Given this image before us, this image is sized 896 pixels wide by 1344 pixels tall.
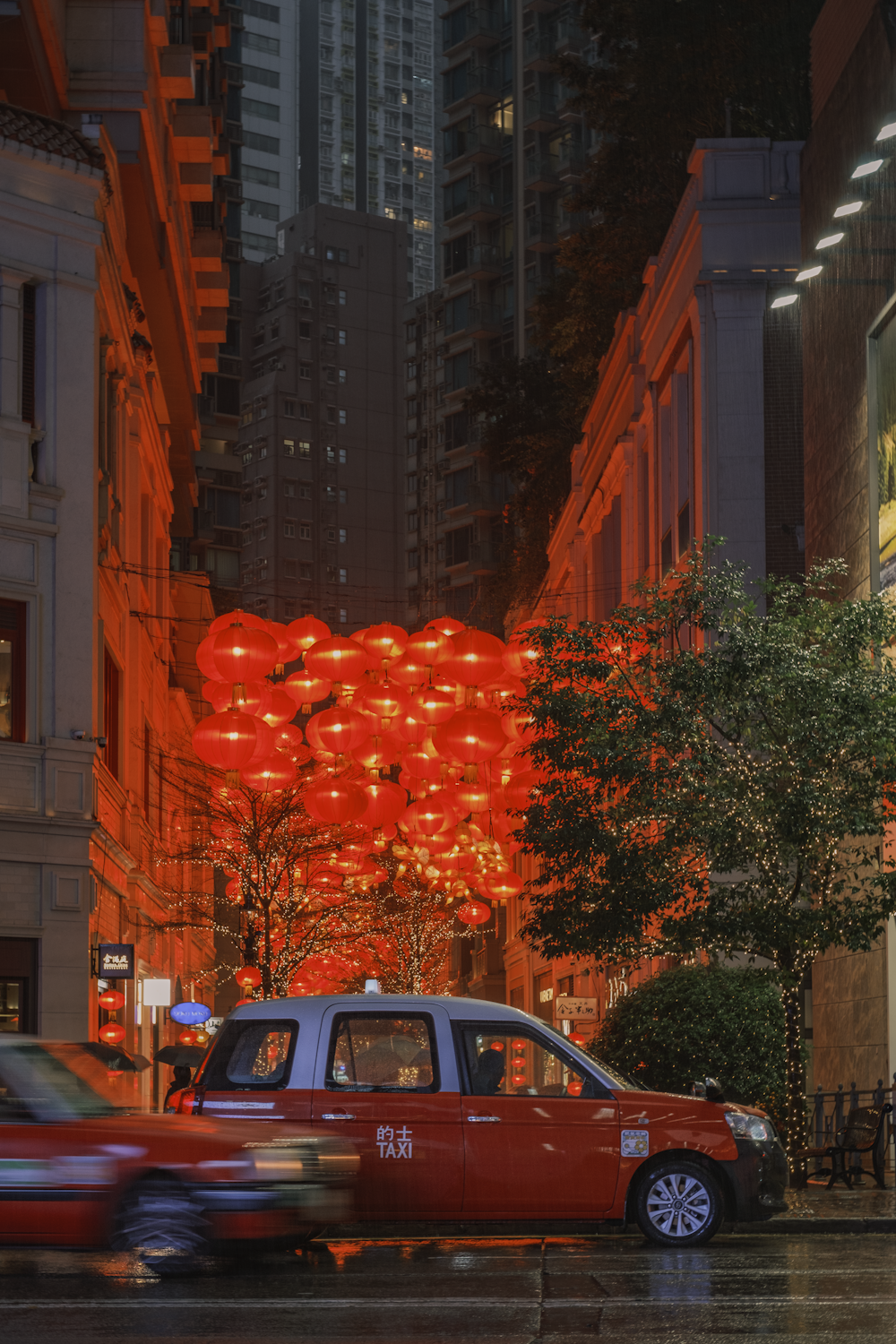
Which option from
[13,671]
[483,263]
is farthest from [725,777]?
[483,263]

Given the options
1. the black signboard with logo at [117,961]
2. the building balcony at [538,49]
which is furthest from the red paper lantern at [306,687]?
the building balcony at [538,49]

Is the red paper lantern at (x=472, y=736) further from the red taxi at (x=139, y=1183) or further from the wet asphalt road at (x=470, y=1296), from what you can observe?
the red taxi at (x=139, y=1183)

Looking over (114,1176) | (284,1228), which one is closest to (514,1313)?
(284,1228)

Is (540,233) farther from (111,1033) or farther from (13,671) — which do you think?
(13,671)

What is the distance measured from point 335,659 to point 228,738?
1.80 m

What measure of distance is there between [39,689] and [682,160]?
76.2 ft

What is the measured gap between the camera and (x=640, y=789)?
20156 millimetres

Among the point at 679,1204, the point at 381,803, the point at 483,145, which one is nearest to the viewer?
the point at 679,1204

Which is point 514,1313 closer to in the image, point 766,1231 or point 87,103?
point 766,1231

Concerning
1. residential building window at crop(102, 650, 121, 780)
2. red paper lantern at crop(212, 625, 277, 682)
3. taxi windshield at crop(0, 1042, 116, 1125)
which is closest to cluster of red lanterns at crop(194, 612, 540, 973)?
red paper lantern at crop(212, 625, 277, 682)

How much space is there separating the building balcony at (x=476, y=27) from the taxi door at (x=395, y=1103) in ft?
299

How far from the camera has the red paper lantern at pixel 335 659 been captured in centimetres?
2391

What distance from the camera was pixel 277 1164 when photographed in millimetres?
11953

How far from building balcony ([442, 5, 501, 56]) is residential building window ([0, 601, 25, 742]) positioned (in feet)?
259
